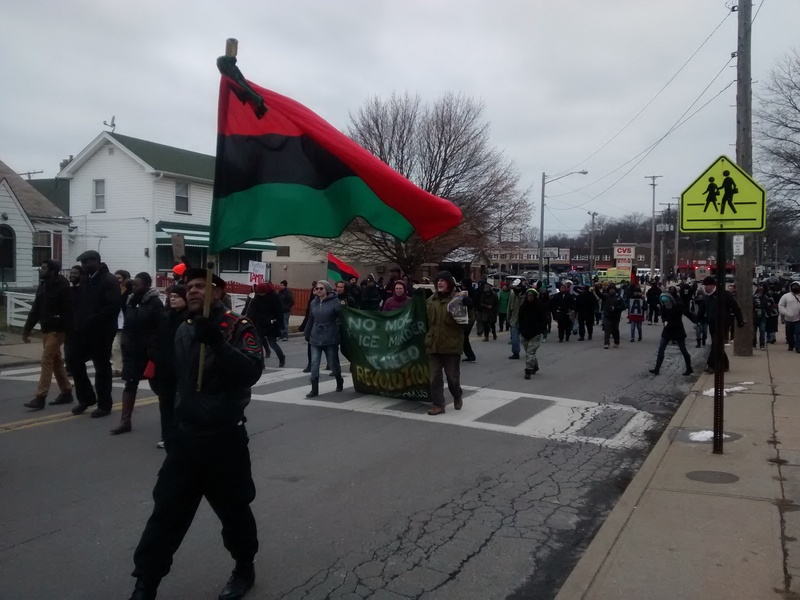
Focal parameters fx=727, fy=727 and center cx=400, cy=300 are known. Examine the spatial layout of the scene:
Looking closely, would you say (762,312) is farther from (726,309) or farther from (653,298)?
(653,298)

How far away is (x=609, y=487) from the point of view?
6.49 meters

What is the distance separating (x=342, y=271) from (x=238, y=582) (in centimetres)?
1509

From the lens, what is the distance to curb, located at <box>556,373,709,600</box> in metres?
4.19

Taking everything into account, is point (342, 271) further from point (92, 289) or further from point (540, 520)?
point (540, 520)

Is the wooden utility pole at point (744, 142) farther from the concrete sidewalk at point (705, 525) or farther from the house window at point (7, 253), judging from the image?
the house window at point (7, 253)

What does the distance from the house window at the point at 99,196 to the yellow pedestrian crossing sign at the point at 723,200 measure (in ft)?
93.1

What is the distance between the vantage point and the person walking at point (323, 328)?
34.6 feet

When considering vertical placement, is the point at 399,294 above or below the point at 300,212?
below

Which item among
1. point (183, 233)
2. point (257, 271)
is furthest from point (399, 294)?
point (183, 233)

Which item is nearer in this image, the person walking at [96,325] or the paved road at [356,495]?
the paved road at [356,495]

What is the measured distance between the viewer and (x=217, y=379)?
3859mm

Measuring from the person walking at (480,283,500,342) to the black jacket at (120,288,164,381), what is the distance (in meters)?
12.1

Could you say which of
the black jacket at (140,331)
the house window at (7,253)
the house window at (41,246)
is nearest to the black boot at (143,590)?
the black jacket at (140,331)

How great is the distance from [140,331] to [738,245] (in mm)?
13129
